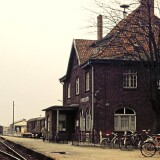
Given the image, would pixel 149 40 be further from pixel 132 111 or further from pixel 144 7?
pixel 132 111

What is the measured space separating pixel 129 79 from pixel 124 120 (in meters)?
3.19

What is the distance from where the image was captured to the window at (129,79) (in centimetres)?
3509

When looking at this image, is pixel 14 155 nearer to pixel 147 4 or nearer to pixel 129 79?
pixel 147 4

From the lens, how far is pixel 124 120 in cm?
3462

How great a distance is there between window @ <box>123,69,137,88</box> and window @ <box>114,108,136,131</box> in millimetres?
1952

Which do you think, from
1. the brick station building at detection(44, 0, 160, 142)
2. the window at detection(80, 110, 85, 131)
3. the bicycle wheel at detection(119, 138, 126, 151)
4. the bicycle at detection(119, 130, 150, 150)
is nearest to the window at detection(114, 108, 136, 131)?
the brick station building at detection(44, 0, 160, 142)

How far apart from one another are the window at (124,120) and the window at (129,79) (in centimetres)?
195

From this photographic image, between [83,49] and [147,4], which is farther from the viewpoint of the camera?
[83,49]

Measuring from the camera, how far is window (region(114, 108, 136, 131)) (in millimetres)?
34594

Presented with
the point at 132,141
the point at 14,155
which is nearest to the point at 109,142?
the point at 132,141

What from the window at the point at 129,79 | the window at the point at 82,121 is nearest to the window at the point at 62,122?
the window at the point at 82,121

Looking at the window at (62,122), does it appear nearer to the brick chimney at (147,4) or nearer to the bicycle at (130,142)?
the bicycle at (130,142)

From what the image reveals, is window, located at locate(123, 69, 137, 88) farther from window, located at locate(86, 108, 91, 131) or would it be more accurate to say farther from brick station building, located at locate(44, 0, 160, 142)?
window, located at locate(86, 108, 91, 131)

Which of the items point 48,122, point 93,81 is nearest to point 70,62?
point 48,122
